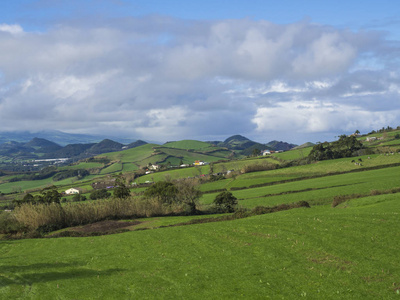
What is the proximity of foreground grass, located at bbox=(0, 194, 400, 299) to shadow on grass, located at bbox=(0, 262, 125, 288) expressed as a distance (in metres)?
0.07

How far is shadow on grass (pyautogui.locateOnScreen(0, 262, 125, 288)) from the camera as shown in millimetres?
22850

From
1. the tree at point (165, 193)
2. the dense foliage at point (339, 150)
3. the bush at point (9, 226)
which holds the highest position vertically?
the dense foliage at point (339, 150)

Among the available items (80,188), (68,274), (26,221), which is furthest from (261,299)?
(80,188)

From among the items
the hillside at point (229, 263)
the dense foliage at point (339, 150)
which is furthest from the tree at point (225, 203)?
the dense foliage at point (339, 150)

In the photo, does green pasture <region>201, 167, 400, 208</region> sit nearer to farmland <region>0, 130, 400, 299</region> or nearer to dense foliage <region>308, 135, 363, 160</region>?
farmland <region>0, 130, 400, 299</region>

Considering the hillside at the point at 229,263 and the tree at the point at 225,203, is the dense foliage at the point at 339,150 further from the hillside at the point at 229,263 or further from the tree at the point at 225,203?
the hillside at the point at 229,263

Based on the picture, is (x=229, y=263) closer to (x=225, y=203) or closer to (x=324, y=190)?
(x=225, y=203)

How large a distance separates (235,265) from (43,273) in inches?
568

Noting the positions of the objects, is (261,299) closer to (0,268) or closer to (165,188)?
(0,268)

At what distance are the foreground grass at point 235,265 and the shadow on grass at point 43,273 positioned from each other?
0.07 metres

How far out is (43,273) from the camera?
24.5 meters

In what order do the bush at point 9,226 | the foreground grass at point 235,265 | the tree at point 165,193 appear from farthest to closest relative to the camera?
the tree at point 165,193
the bush at point 9,226
the foreground grass at point 235,265

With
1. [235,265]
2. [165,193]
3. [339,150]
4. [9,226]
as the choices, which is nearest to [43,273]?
[235,265]

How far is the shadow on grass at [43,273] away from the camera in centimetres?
2285
